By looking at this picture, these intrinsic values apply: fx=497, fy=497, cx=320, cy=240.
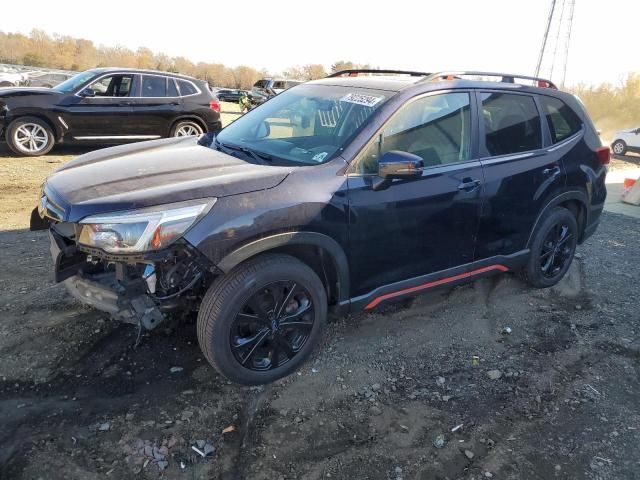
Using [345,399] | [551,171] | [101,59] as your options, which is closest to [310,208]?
[345,399]

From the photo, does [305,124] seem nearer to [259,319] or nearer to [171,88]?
[259,319]

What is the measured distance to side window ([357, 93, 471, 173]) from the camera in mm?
3248

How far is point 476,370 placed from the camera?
135 inches

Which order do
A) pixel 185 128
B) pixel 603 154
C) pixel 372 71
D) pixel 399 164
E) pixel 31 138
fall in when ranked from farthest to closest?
pixel 185 128 → pixel 31 138 → pixel 603 154 → pixel 372 71 → pixel 399 164

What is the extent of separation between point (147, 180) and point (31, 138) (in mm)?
7506

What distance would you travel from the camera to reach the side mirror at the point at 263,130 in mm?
3785

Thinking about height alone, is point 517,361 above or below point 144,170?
below

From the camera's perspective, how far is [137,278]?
275cm

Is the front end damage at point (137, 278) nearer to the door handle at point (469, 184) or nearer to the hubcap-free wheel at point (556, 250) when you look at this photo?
the door handle at point (469, 184)

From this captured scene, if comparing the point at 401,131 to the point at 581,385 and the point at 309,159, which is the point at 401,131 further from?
the point at 581,385

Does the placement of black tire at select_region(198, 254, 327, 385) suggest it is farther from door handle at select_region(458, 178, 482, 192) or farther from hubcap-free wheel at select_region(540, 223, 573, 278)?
hubcap-free wheel at select_region(540, 223, 573, 278)

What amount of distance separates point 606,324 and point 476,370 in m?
1.55

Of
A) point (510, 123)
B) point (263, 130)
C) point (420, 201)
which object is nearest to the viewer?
point (420, 201)

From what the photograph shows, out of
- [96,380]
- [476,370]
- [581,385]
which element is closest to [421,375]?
[476,370]
